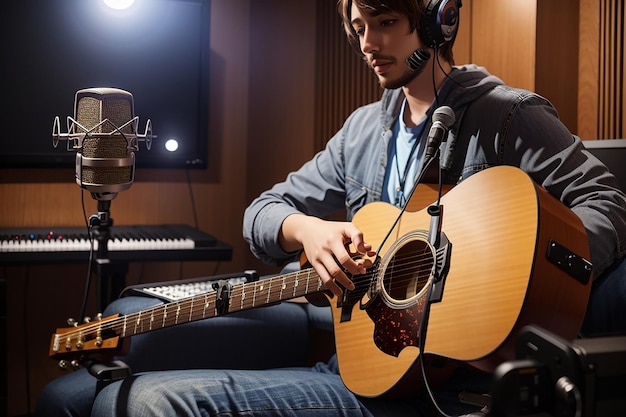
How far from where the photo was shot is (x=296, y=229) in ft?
5.63

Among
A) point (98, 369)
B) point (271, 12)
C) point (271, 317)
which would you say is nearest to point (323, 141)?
point (271, 12)

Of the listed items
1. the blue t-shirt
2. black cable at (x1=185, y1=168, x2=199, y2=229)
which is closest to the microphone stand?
the blue t-shirt

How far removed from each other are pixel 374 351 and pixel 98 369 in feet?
1.96

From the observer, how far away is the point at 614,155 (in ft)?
5.95

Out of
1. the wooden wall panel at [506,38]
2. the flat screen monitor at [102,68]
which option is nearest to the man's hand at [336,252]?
the wooden wall panel at [506,38]

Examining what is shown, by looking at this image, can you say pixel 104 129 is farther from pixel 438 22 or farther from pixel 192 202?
pixel 192 202

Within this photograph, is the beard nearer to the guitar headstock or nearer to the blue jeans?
the blue jeans

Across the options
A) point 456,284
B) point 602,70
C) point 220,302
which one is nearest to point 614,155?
point 602,70

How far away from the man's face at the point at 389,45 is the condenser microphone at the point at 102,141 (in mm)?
534

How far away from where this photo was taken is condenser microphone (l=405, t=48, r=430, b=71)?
1.59 metres

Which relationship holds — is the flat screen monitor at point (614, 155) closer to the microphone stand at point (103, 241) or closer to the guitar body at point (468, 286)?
the guitar body at point (468, 286)

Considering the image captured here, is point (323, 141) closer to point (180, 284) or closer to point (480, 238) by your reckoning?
point (180, 284)

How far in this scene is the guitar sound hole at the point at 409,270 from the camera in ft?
4.57

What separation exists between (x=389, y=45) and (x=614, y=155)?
63cm
